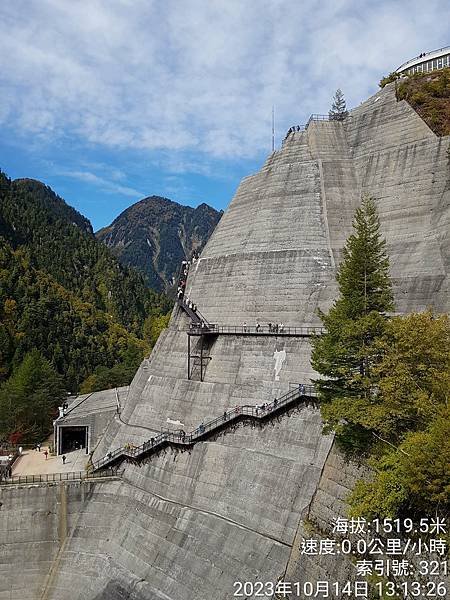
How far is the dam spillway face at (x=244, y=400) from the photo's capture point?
24.7 m

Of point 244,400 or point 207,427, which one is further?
point 244,400

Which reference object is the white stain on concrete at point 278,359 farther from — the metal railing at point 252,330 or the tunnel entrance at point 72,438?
the tunnel entrance at point 72,438

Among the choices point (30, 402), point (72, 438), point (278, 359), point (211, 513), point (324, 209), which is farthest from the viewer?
point (30, 402)

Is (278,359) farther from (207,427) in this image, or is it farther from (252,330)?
(207,427)

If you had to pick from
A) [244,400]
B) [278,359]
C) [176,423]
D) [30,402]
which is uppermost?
[278,359]

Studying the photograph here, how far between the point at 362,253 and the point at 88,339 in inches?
3237

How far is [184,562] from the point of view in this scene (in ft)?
81.6

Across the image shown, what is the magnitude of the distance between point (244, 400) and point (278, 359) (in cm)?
342

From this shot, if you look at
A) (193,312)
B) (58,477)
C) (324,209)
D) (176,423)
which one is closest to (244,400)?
(176,423)

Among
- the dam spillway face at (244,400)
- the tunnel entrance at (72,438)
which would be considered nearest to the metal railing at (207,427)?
the dam spillway face at (244,400)

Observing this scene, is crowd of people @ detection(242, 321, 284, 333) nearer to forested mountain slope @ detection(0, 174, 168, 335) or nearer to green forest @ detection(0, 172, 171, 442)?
green forest @ detection(0, 172, 171, 442)

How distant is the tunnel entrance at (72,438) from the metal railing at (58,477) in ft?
21.0

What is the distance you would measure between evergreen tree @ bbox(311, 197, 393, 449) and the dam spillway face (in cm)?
500

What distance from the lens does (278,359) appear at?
1188 inches
